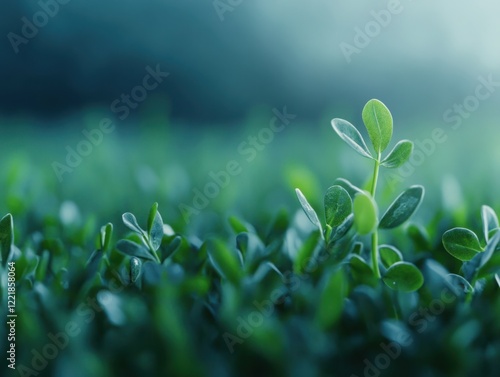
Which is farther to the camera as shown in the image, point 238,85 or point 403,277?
point 238,85

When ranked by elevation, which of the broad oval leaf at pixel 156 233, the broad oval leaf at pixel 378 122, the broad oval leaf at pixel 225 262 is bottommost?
the broad oval leaf at pixel 156 233

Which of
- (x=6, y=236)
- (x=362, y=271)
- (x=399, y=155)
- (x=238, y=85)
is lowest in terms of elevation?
(x=6, y=236)

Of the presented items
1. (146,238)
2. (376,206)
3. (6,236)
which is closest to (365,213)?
(376,206)

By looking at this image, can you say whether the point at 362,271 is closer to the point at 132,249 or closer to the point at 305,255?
the point at 305,255

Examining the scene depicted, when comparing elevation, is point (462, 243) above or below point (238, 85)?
above

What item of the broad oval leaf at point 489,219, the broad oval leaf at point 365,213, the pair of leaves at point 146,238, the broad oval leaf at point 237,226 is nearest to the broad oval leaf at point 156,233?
the pair of leaves at point 146,238

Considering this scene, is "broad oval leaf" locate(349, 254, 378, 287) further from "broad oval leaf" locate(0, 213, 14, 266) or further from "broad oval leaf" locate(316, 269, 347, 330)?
"broad oval leaf" locate(0, 213, 14, 266)

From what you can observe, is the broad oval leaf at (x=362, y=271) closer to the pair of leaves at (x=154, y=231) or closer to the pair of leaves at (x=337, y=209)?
the pair of leaves at (x=337, y=209)
